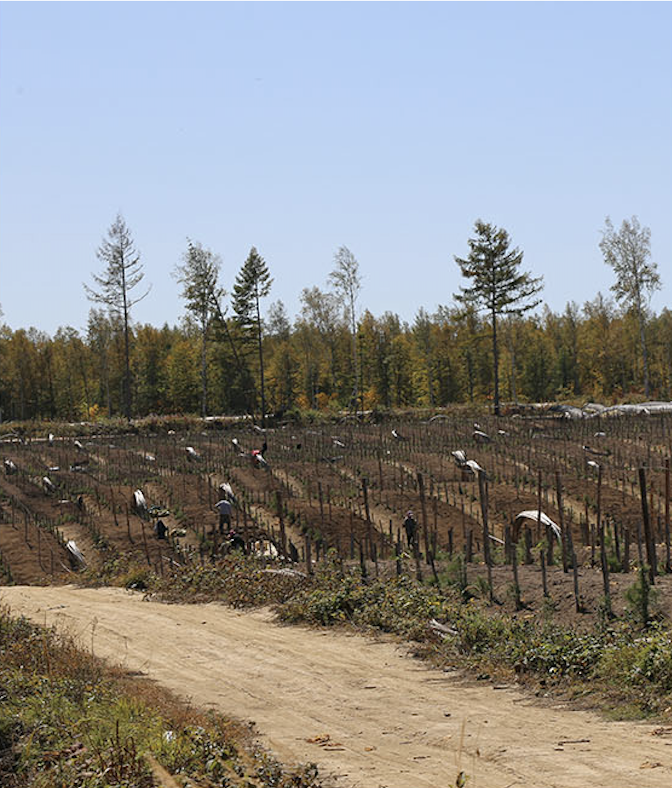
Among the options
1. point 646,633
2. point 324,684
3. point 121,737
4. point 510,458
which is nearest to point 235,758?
point 121,737

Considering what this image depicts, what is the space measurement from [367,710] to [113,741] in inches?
106

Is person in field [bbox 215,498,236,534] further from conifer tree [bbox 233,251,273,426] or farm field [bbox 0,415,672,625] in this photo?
conifer tree [bbox 233,251,273,426]

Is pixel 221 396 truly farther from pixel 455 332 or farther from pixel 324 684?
pixel 324 684

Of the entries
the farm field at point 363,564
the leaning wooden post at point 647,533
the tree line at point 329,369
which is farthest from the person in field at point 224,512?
the tree line at point 329,369

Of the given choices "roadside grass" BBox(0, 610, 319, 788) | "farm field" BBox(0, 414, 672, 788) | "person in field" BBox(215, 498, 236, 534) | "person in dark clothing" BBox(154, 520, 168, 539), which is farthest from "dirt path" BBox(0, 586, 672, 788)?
"person in dark clothing" BBox(154, 520, 168, 539)

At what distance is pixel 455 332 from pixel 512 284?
31704 mm

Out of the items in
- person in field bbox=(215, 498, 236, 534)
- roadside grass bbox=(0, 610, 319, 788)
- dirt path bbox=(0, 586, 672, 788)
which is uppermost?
person in field bbox=(215, 498, 236, 534)

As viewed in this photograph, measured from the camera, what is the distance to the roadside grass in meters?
6.55

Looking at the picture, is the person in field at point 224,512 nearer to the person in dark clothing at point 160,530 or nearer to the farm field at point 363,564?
the farm field at point 363,564

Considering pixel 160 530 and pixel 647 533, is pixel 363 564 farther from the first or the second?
pixel 160 530

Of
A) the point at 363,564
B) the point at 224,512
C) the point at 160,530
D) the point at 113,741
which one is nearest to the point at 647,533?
the point at 363,564

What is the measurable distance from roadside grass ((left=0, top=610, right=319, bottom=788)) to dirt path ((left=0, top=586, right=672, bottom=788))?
0.43 meters

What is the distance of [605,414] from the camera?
1811 inches

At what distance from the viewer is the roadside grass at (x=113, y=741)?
6.55 metres
